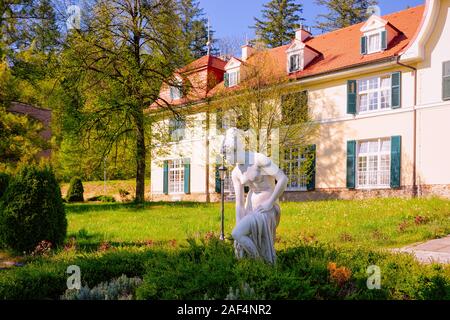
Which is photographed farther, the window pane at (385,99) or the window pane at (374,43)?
the window pane at (374,43)

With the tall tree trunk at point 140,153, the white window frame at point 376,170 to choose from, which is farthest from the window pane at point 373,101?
the tall tree trunk at point 140,153

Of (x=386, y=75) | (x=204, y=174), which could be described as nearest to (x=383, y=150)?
(x=386, y=75)

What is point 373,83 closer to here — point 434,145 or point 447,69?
point 447,69

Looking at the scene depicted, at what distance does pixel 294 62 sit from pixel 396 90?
19.0 feet

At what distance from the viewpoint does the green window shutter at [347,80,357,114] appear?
20.3m

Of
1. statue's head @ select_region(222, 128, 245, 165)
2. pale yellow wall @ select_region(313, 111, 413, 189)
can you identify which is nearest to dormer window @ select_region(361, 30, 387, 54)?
pale yellow wall @ select_region(313, 111, 413, 189)

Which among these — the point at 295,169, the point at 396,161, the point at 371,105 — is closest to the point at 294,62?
the point at 371,105

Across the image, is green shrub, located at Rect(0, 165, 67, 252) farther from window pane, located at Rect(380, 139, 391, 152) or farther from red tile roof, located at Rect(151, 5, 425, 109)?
window pane, located at Rect(380, 139, 391, 152)

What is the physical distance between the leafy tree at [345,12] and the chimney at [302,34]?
161cm

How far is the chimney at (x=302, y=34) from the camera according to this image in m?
25.2

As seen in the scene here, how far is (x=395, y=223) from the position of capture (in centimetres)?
1153

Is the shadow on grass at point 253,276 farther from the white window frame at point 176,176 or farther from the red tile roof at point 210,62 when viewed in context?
the white window frame at point 176,176

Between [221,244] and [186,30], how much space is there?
17935mm
